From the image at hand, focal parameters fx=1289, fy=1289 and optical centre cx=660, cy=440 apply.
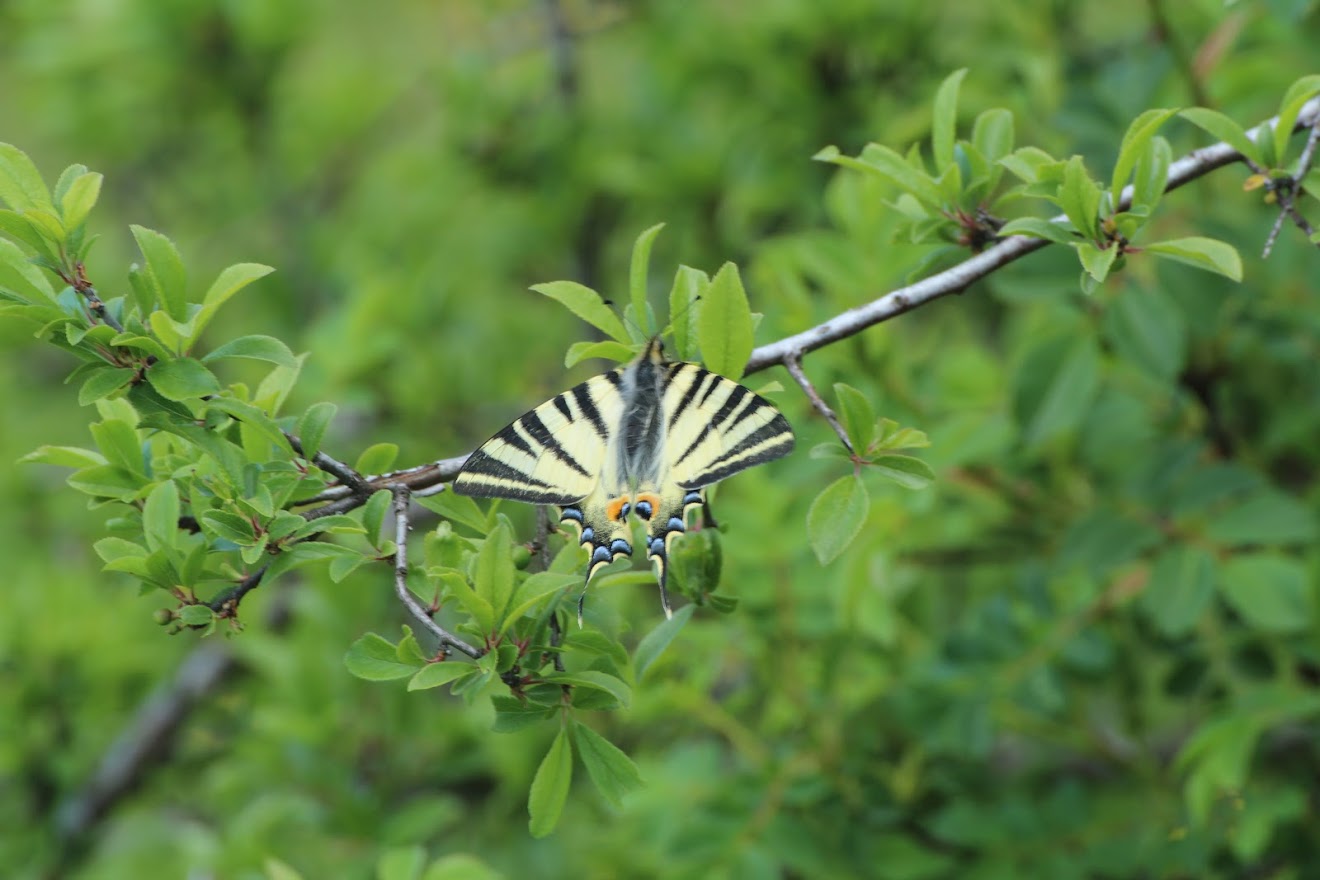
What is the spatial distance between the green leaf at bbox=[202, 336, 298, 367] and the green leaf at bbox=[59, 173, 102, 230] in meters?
0.20

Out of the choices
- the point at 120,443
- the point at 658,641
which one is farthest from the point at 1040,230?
the point at 120,443

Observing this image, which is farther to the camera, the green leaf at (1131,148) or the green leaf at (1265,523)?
the green leaf at (1265,523)

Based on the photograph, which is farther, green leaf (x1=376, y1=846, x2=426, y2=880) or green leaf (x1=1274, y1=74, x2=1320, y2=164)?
green leaf (x1=376, y1=846, x2=426, y2=880)

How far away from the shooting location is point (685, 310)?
1.49 metres

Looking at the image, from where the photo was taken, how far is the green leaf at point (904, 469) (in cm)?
138

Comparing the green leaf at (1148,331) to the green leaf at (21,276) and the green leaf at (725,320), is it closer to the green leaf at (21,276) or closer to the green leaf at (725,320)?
the green leaf at (725,320)

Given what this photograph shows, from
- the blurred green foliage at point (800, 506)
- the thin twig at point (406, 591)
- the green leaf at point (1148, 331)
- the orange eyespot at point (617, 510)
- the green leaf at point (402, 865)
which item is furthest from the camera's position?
the blurred green foliage at point (800, 506)

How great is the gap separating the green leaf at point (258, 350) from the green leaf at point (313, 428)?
6cm

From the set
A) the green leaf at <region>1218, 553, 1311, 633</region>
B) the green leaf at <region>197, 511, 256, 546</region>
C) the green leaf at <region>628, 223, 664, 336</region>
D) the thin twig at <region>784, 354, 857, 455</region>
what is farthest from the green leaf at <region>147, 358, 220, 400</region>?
the green leaf at <region>1218, 553, 1311, 633</region>

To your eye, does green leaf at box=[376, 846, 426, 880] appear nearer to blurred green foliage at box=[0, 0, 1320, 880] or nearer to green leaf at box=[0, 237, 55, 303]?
blurred green foliage at box=[0, 0, 1320, 880]

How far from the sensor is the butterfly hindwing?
1.48m

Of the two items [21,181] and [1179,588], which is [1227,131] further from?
[21,181]

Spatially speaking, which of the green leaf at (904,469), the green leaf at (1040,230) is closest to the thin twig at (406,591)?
the green leaf at (904,469)

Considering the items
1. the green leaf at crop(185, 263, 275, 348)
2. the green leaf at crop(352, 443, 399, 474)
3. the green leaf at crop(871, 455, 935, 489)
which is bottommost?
the green leaf at crop(871, 455, 935, 489)
